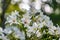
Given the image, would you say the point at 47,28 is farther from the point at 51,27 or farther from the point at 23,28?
the point at 23,28

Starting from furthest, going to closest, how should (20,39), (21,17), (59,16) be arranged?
(59,16)
(21,17)
(20,39)

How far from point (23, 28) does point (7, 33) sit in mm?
172

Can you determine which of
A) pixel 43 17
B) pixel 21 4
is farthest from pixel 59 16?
pixel 43 17

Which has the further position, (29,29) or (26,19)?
(26,19)

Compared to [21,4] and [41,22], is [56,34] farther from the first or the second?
[21,4]

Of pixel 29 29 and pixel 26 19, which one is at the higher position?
pixel 26 19

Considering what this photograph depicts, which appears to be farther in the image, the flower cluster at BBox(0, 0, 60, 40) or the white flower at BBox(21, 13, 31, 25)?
the white flower at BBox(21, 13, 31, 25)

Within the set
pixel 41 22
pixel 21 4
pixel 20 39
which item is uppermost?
pixel 21 4

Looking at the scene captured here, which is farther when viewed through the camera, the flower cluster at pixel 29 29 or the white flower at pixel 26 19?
the white flower at pixel 26 19

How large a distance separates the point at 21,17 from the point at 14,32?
0.24m

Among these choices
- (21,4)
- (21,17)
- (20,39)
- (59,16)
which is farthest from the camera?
(59,16)

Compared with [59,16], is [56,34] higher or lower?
lower

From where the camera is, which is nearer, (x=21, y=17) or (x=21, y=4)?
(x=21, y=17)

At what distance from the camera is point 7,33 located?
2545 millimetres
